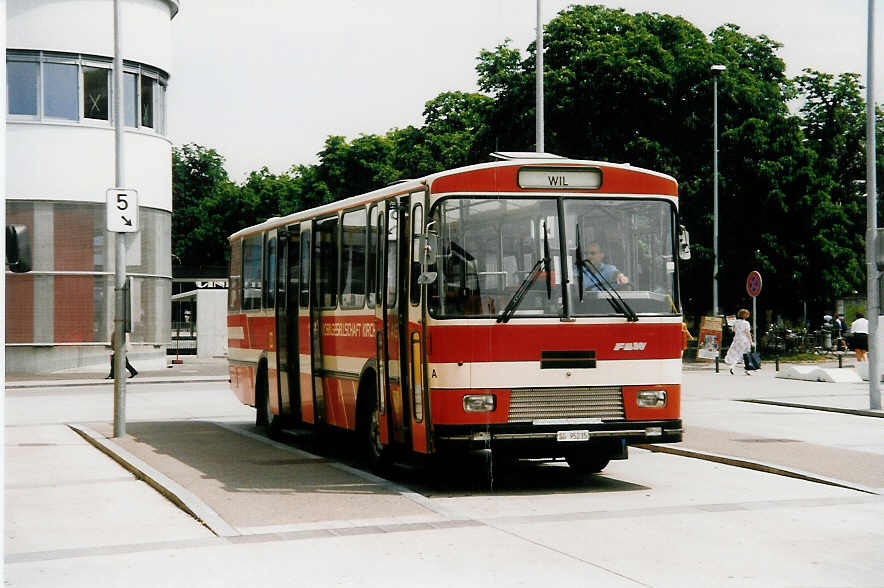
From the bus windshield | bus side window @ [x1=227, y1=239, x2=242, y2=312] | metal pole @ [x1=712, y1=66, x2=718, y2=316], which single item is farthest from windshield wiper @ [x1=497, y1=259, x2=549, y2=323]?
metal pole @ [x1=712, y1=66, x2=718, y2=316]

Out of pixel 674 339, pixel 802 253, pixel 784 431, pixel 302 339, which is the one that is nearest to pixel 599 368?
pixel 674 339

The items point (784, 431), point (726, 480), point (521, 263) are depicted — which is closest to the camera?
point (521, 263)

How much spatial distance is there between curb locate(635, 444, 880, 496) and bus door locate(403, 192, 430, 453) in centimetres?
381

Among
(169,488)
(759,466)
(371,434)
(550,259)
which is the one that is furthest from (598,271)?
(169,488)

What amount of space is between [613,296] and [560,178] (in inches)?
46.7

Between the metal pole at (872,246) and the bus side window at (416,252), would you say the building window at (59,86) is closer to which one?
the metal pole at (872,246)

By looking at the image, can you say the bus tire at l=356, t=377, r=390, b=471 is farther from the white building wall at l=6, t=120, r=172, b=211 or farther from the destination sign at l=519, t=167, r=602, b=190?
the white building wall at l=6, t=120, r=172, b=211

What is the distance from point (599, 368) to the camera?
472 inches

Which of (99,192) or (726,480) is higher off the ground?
(99,192)

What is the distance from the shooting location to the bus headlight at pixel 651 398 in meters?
12.1

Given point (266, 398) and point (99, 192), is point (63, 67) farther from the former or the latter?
point (266, 398)

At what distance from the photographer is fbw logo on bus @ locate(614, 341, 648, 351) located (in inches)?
474

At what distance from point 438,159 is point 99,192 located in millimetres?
24823

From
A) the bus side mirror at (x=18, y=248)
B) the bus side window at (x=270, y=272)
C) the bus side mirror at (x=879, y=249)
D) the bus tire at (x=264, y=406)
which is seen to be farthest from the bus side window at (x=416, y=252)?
the bus side mirror at (x=879, y=249)
